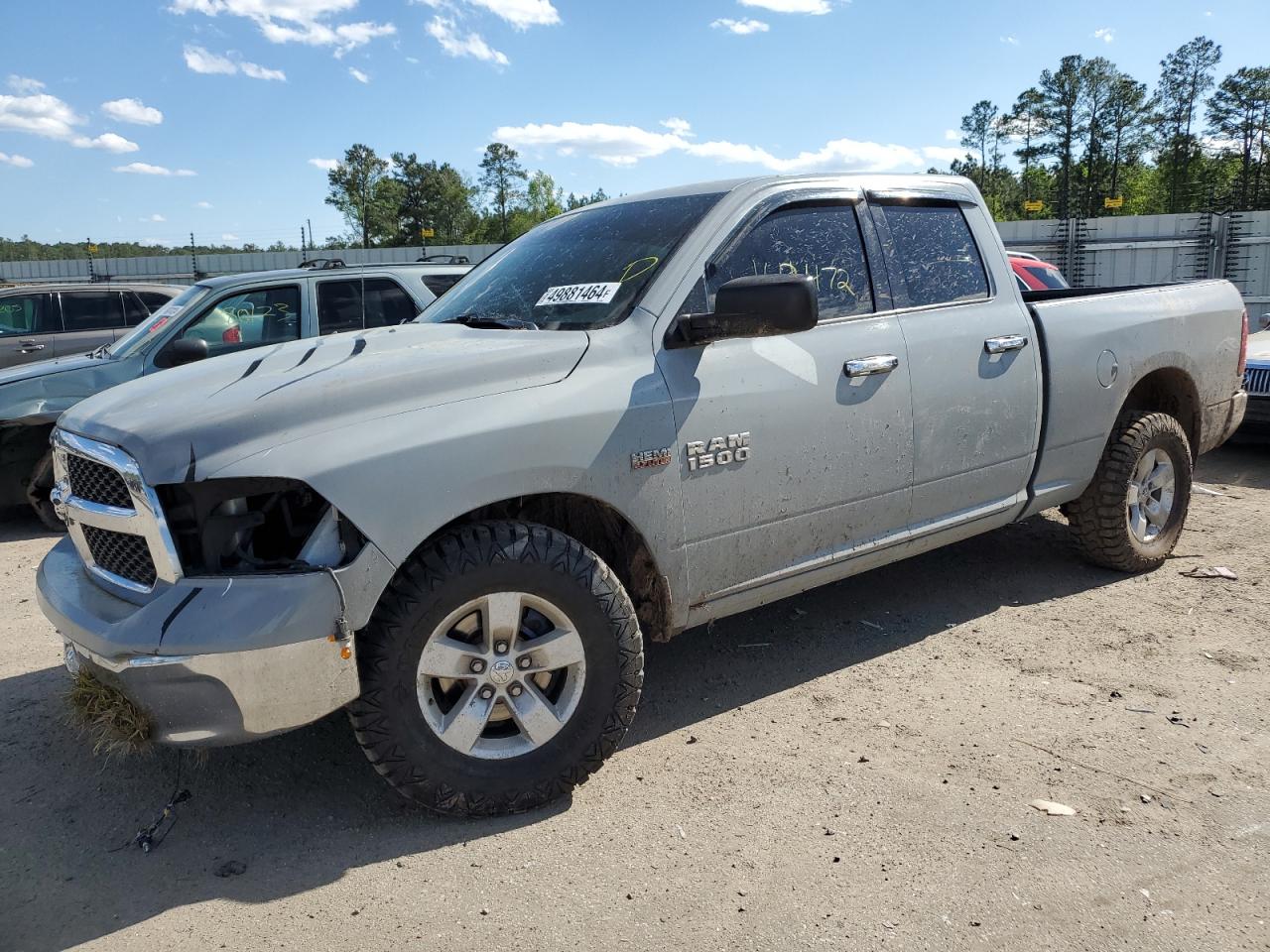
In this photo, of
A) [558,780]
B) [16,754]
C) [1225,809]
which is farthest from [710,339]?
[16,754]

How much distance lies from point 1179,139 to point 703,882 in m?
76.0

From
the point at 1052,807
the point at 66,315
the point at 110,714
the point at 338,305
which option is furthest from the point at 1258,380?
the point at 66,315

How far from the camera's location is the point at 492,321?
12.2ft

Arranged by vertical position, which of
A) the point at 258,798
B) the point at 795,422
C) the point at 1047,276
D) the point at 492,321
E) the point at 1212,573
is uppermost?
the point at 1047,276

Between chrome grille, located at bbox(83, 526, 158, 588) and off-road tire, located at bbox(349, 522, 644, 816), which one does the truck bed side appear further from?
chrome grille, located at bbox(83, 526, 158, 588)

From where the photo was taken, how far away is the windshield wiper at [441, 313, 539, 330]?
3.59 metres

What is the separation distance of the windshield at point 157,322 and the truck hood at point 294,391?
4375mm

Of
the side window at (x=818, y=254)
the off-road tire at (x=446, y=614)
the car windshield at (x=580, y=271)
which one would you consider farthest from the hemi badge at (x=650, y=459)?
the side window at (x=818, y=254)

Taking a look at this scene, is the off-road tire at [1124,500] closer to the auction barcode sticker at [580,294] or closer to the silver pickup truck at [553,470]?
the silver pickup truck at [553,470]

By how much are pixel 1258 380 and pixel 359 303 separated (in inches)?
296

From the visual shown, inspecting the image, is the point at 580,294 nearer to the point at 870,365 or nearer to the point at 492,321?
the point at 492,321

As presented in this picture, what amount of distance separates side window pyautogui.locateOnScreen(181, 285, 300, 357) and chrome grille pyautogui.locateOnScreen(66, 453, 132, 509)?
4.33 meters

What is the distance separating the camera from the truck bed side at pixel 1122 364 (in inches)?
181

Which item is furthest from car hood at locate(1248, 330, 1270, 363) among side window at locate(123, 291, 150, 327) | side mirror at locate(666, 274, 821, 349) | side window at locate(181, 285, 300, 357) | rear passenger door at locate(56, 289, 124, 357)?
rear passenger door at locate(56, 289, 124, 357)
